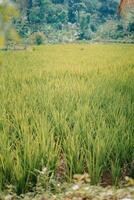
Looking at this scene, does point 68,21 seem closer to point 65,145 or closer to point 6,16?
point 6,16

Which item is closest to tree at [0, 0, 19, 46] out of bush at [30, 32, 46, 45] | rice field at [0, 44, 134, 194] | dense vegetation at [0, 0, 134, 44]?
rice field at [0, 44, 134, 194]

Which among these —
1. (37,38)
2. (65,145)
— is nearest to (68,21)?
(37,38)

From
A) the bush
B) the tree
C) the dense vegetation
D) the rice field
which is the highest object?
the tree

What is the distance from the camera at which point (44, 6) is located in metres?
22.2

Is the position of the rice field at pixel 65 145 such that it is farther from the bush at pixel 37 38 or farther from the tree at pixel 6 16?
the bush at pixel 37 38

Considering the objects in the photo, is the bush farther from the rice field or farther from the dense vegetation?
the rice field

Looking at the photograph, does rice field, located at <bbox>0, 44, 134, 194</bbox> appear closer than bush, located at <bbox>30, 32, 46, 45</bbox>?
Yes

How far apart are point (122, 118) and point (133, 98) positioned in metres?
1.26

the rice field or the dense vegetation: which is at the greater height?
the rice field

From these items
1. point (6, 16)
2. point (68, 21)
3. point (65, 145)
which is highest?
point (6, 16)

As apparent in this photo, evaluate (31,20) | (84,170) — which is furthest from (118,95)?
(31,20)

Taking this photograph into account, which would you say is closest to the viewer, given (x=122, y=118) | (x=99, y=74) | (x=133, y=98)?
(x=122, y=118)

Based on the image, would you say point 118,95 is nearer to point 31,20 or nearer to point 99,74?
point 99,74

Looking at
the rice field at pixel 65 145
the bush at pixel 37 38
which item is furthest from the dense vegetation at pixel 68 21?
the rice field at pixel 65 145
